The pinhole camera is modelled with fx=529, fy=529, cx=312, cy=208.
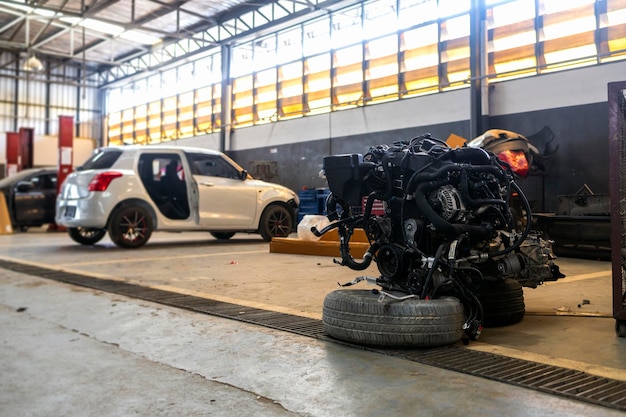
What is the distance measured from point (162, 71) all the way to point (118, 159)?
14.3 meters

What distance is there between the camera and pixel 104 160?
27.4 ft

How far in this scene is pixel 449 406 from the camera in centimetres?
190

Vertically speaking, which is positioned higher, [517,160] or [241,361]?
[517,160]

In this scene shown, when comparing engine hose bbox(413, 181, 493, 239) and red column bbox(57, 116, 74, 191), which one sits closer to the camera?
engine hose bbox(413, 181, 493, 239)

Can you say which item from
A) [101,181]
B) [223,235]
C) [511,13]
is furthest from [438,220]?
[511,13]

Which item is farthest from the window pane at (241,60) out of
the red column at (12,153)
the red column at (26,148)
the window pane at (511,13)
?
the window pane at (511,13)

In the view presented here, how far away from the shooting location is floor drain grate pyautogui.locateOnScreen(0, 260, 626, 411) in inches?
80.4

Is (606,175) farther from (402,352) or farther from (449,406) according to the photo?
(449,406)

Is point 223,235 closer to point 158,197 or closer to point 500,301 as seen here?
point 158,197

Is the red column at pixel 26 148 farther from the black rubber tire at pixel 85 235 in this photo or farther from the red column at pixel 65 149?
the black rubber tire at pixel 85 235

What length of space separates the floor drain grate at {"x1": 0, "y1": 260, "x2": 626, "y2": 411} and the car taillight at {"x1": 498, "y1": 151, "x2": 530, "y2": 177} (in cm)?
565

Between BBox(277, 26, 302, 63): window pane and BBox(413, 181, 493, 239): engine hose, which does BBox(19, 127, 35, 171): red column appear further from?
BBox(413, 181, 493, 239): engine hose

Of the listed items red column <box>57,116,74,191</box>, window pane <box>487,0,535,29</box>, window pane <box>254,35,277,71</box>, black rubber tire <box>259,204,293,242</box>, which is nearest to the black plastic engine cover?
black rubber tire <box>259,204,293,242</box>

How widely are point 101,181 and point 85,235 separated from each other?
1.91 meters
